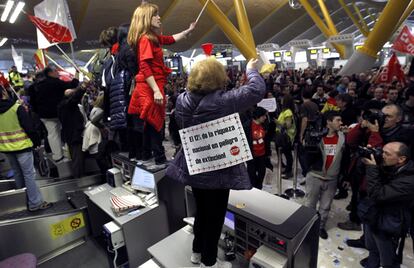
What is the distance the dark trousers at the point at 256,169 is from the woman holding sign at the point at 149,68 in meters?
1.67

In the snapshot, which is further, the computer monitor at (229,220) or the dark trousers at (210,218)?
the computer monitor at (229,220)

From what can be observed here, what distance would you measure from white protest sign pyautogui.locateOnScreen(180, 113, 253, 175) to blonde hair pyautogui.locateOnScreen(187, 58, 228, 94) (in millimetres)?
203

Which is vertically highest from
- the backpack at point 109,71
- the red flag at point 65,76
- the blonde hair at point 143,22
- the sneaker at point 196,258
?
the blonde hair at point 143,22

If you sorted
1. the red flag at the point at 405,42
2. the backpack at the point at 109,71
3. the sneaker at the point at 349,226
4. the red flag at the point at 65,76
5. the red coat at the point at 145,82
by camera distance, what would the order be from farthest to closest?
the red flag at the point at 405,42 → the red flag at the point at 65,76 → the sneaker at the point at 349,226 → the backpack at the point at 109,71 → the red coat at the point at 145,82

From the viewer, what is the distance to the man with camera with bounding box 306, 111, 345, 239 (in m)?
3.00

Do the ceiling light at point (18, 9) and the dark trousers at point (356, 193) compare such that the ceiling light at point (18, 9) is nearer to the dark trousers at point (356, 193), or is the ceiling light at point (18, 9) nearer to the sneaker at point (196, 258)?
the sneaker at point (196, 258)

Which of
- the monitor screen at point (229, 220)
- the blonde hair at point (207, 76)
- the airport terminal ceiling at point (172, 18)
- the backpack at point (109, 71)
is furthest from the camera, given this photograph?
the airport terminal ceiling at point (172, 18)

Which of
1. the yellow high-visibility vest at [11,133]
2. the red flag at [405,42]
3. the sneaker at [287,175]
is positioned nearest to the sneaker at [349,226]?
the sneaker at [287,175]

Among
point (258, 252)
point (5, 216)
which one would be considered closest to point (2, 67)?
point (5, 216)

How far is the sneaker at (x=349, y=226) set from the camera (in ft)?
10.8

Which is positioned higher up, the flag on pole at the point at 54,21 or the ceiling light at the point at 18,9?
the ceiling light at the point at 18,9

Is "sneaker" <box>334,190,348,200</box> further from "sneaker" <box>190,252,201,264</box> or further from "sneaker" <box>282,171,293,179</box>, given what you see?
"sneaker" <box>190,252,201,264</box>

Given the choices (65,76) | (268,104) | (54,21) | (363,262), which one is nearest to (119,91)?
(54,21)

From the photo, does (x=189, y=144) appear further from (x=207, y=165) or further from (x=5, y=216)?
(x=5, y=216)
